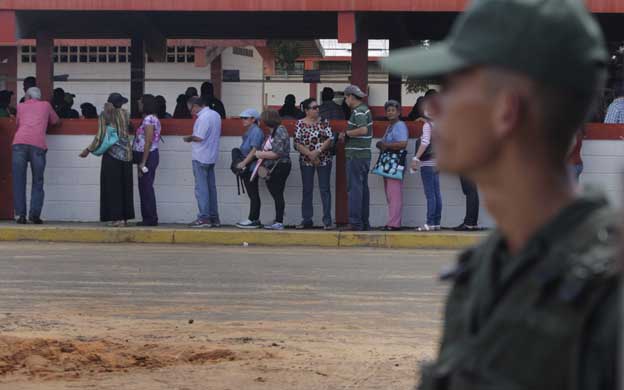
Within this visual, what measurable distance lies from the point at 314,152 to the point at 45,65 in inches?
226

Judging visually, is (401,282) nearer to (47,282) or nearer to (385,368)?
(47,282)

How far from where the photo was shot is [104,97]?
3131 centimetres

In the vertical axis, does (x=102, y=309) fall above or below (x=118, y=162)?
below

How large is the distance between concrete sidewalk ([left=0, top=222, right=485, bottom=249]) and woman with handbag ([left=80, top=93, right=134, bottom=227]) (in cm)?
30

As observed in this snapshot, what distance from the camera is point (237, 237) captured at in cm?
1656

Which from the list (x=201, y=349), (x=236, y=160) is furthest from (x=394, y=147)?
(x=201, y=349)

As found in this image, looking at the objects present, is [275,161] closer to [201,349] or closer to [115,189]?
[115,189]

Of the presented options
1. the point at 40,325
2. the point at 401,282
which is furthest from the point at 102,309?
the point at 401,282

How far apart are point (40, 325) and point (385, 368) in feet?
9.57

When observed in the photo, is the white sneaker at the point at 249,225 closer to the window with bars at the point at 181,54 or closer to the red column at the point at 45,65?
the red column at the point at 45,65

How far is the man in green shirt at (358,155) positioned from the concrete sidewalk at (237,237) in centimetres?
36

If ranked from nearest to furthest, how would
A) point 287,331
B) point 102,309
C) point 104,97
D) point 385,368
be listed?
point 385,368 < point 287,331 < point 102,309 < point 104,97

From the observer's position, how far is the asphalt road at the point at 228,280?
10.2 m

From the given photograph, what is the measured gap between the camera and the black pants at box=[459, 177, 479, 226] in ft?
55.0
